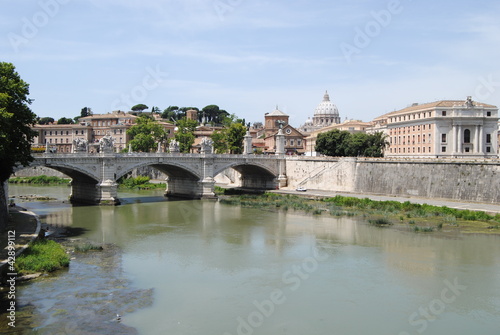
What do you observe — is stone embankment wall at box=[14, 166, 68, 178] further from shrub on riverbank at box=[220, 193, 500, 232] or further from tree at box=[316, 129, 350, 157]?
tree at box=[316, 129, 350, 157]

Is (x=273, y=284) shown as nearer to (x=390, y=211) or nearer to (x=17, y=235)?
(x=17, y=235)

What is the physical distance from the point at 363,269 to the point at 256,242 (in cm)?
670

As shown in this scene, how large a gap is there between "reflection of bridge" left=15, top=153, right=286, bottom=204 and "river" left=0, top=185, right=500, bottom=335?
8.85 m

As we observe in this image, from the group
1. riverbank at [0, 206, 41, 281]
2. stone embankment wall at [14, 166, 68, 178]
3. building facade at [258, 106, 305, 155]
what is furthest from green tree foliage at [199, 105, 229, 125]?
riverbank at [0, 206, 41, 281]

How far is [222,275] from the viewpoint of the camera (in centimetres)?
1889

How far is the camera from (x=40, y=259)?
18562 millimetres

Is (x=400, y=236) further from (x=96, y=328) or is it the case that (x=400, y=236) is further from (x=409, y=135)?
(x=409, y=135)

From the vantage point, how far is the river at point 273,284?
14219 millimetres

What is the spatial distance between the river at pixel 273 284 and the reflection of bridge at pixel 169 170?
885 cm

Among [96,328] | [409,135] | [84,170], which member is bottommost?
[96,328]

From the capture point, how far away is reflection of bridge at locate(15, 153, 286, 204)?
122 feet

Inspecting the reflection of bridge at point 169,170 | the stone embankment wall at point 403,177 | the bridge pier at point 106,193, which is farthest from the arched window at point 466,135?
the bridge pier at point 106,193

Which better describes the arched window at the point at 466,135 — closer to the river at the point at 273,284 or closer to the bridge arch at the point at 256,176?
the bridge arch at the point at 256,176

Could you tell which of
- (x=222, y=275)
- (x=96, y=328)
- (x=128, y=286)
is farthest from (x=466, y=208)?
(x=96, y=328)
